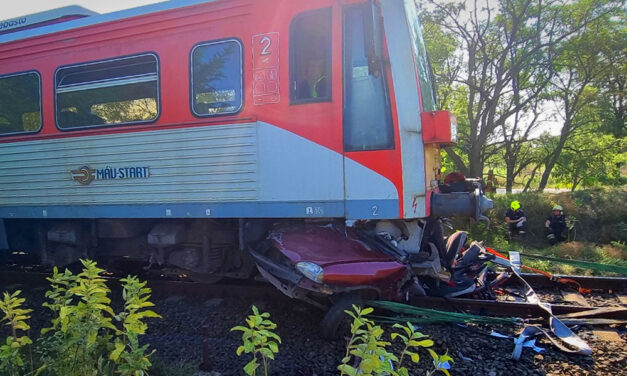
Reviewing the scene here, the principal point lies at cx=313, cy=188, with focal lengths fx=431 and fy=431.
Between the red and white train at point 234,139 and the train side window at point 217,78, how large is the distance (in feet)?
0.05

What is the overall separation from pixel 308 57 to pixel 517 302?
134 inches

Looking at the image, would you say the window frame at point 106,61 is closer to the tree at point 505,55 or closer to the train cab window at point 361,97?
the train cab window at point 361,97

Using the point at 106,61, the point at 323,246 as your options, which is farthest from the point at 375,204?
the point at 106,61

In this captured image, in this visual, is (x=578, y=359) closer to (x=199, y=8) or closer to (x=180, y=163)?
(x=180, y=163)

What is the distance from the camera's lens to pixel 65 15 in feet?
19.4

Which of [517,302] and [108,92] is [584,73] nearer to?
[517,302]

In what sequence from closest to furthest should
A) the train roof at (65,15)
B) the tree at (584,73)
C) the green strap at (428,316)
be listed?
the green strap at (428,316) → the train roof at (65,15) → the tree at (584,73)

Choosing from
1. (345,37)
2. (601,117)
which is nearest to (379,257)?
(345,37)

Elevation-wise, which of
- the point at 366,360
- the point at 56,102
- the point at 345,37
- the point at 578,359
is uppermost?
the point at 345,37

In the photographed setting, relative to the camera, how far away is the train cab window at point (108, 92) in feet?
16.4

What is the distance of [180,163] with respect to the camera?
188 inches

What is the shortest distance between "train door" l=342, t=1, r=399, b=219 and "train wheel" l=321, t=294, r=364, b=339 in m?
0.80

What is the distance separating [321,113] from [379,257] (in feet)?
4.98

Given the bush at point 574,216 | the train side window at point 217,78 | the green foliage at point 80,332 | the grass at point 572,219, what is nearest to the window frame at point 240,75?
the train side window at point 217,78
